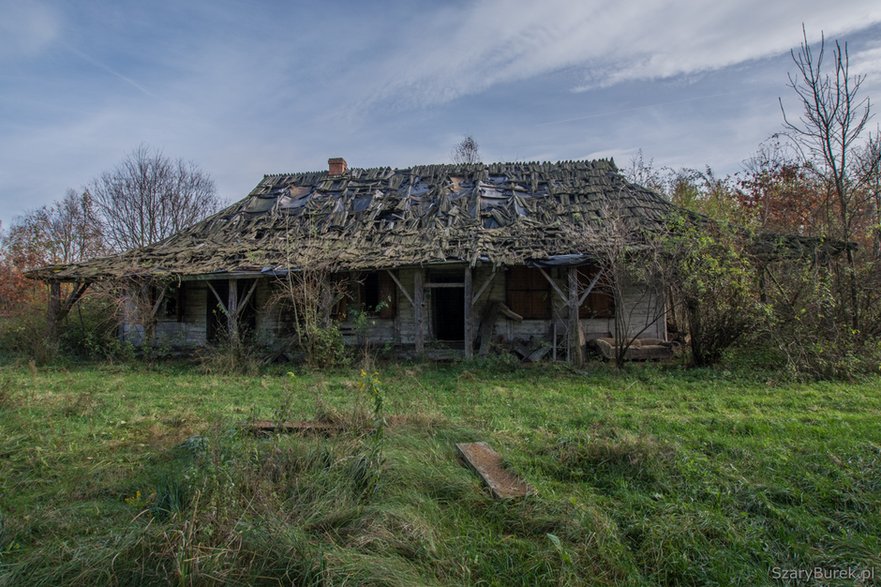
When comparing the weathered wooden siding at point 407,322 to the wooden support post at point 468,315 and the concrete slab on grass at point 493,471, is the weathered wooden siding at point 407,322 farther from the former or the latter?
the concrete slab on grass at point 493,471

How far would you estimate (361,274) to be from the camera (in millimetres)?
13367

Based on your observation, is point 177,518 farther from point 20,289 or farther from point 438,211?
point 20,289

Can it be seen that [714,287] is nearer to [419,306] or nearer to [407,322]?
[419,306]

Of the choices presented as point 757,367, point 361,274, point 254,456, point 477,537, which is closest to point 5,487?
point 254,456

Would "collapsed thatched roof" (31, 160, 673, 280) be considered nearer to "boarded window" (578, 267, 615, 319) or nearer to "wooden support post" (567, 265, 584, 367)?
"wooden support post" (567, 265, 584, 367)

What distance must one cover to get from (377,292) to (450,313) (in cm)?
250

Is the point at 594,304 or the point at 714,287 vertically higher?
the point at 714,287

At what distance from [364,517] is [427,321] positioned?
1000cm

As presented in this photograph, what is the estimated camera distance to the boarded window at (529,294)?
12711mm

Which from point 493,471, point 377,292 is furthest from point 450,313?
point 493,471

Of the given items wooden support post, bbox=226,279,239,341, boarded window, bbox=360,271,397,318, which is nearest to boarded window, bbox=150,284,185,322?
wooden support post, bbox=226,279,239,341

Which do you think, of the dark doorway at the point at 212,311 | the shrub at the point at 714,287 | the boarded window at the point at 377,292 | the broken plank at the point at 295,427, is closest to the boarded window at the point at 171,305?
the dark doorway at the point at 212,311

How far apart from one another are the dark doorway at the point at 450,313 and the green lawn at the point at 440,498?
7.74 meters

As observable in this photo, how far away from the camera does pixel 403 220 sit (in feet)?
45.6
